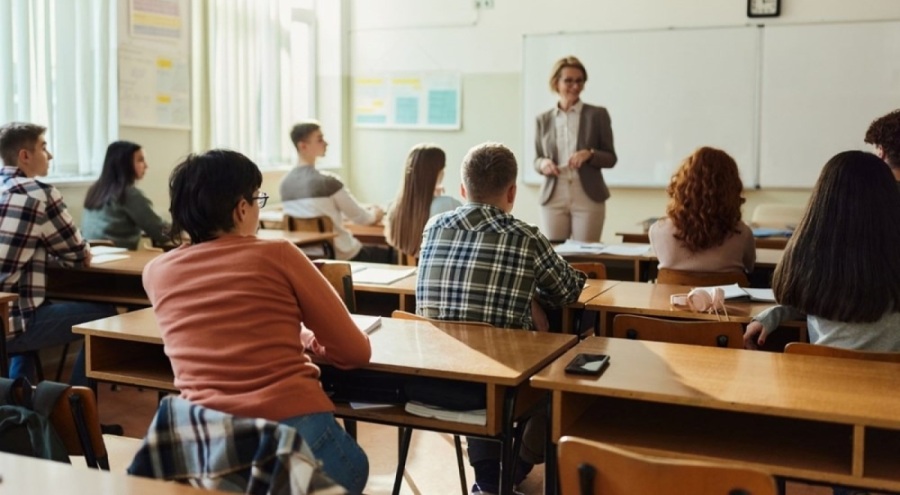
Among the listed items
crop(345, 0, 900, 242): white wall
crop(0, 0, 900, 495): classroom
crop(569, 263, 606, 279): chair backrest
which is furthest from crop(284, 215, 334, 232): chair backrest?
crop(345, 0, 900, 242): white wall

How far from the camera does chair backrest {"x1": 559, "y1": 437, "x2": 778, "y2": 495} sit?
1697 mm

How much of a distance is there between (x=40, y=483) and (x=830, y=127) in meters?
6.34

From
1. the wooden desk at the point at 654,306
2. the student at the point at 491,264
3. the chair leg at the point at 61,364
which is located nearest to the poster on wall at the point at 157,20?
the chair leg at the point at 61,364

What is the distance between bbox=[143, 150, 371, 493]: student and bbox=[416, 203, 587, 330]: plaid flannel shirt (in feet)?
2.71

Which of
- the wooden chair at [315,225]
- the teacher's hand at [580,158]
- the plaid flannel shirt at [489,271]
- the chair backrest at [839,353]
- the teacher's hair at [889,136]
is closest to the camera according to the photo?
the chair backrest at [839,353]

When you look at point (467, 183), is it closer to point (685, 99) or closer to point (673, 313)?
point (673, 313)

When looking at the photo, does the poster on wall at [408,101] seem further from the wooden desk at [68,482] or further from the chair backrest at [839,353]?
the wooden desk at [68,482]

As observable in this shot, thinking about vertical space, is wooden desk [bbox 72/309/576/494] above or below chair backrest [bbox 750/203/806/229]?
below

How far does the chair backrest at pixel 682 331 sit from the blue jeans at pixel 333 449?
110cm

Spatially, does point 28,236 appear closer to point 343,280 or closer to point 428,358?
point 343,280

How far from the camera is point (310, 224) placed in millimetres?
5898

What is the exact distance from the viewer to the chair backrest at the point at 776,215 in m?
6.30

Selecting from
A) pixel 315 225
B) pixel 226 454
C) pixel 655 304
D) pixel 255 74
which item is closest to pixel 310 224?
pixel 315 225

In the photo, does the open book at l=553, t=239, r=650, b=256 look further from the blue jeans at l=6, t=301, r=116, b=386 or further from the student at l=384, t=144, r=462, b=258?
the blue jeans at l=6, t=301, r=116, b=386
